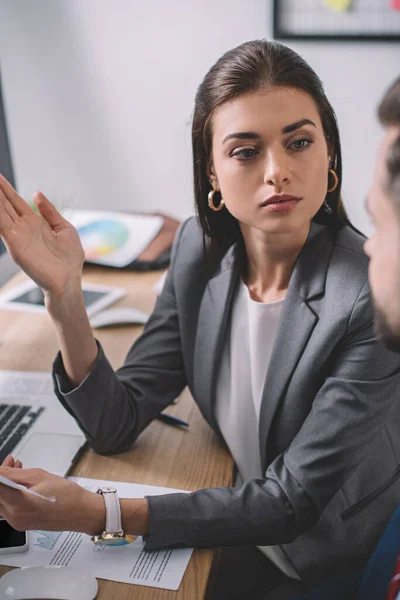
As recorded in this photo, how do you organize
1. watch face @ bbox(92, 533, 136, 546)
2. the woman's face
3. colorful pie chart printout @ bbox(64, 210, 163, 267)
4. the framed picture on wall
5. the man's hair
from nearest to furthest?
the man's hair
watch face @ bbox(92, 533, 136, 546)
the woman's face
colorful pie chart printout @ bbox(64, 210, 163, 267)
the framed picture on wall

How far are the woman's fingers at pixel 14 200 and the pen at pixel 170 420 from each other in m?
0.45

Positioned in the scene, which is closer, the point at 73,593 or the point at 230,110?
the point at 73,593

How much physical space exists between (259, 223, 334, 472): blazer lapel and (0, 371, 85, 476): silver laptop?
0.34 metres

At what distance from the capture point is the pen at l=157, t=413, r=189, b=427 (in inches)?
49.9

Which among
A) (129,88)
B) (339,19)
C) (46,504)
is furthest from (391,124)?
(129,88)

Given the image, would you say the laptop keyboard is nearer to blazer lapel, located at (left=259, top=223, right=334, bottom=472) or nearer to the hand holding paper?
the hand holding paper

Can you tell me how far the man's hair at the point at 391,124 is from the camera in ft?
2.31

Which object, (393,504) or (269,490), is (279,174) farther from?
(393,504)

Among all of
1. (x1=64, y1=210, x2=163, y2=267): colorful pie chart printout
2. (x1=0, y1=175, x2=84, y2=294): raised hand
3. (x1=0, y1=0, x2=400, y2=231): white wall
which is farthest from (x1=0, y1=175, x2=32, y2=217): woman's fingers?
(x1=0, y1=0, x2=400, y2=231): white wall

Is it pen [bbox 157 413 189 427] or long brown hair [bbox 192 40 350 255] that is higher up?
long brown hair [bbox 192 40 350 255]

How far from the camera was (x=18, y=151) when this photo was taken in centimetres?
294

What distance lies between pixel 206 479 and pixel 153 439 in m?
0.15

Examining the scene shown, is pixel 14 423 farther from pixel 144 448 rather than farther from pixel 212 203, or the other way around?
pixel 212 203

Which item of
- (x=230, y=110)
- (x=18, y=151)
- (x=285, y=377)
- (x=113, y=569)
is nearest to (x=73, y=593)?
(x=113, y=569)
